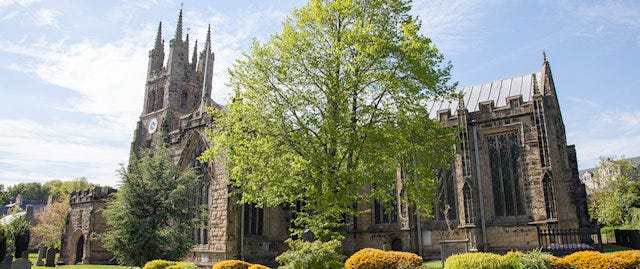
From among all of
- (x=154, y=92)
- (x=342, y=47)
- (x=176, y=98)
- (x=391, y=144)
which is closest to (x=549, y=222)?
(x=391, y=144)

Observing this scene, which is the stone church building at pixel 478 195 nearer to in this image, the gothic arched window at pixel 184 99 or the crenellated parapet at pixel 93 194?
the crenellated parapet at pixel 93 194

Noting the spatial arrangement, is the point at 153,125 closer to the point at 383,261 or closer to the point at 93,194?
the point at 93,194

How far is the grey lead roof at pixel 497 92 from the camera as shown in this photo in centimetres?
2912

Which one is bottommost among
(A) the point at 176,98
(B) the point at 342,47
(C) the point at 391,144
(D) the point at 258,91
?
(C) the point at 391,144

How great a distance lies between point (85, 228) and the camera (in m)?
34.8

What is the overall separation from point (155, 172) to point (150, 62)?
110 feet

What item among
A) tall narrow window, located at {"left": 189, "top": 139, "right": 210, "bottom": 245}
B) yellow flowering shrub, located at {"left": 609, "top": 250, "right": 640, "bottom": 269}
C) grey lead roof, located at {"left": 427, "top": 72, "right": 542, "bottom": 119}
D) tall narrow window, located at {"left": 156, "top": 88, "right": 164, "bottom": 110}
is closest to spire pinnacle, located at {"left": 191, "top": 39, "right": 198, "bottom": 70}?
tall narrow window, located at {"left": 156, "top": 88, "right": 164, "bottom": 110}

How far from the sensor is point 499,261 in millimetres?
12125

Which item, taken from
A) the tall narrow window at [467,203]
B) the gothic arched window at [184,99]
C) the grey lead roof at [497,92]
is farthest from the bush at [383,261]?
the gothic arched window at [184,99]

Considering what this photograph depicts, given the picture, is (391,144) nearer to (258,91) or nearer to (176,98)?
(258,91)

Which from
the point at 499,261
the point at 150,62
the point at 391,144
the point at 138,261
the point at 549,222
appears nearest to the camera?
the point at 499,261

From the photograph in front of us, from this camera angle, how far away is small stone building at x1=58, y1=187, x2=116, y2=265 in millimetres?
33656

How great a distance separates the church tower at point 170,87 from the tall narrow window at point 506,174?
3050 cm

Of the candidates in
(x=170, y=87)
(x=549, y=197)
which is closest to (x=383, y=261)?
(x=549, y=197)
